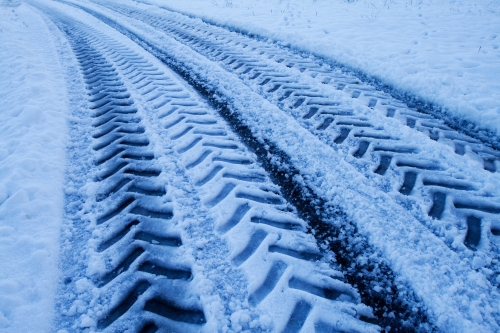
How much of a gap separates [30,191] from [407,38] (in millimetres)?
6484

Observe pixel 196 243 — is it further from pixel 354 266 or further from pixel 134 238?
pixel 354 266

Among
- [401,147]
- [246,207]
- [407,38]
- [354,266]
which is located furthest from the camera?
[407,38]

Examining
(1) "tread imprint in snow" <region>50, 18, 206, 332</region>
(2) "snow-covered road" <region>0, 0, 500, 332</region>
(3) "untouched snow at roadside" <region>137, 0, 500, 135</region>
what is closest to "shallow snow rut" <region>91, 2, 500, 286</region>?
(2) "snow-covered road" <region>0, 0, 500, 332</region>

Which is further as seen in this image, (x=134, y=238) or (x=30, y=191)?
(x=30, y=191)

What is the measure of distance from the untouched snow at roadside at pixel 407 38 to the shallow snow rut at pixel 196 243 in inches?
108

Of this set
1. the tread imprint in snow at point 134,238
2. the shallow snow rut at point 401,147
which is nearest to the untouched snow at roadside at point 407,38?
the shallow snow rut at point 401,147

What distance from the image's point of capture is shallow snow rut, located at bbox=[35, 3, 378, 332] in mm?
1611

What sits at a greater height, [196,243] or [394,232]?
[394,232]

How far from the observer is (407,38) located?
556 centimetres

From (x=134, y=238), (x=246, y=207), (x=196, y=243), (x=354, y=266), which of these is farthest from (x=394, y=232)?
(x=134, y=238)

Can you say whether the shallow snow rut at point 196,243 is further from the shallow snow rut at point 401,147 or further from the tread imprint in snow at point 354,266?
the shallow snow rut at point 401,147

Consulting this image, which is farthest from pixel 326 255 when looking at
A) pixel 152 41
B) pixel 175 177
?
pixel 152 41

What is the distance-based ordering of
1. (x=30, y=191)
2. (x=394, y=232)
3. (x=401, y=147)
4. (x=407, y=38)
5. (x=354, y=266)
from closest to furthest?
(x=354, y=266) < (x=394, y=232) < (x=30, y=191) < (x=401, y=147) < (x=407, y=38)

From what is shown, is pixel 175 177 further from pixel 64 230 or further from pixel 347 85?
pixel 347 85
